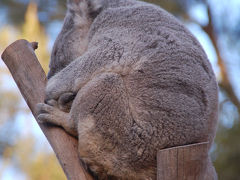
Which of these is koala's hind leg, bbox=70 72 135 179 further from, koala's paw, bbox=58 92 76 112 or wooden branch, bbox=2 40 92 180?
koala's paw, bbox=58 92 76 112

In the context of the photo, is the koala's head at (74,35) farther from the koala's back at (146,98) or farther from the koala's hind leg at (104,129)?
the koala's hind leg at (104,129)

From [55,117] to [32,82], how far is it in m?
0.36

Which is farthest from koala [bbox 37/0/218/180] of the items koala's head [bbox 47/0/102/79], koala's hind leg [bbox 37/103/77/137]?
koala's head [bbox 47/0/102/79]

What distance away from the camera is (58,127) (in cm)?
302

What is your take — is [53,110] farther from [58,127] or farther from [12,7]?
[12,7]

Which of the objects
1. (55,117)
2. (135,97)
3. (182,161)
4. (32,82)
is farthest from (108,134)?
(32,82)

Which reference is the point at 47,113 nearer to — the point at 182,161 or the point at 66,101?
the point at 66,101

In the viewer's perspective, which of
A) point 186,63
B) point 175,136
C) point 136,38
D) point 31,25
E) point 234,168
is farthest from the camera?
point 31,25

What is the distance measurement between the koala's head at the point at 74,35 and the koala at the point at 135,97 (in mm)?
350

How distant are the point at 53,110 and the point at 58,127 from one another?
15cm

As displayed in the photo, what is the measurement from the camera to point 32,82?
3.16 meters

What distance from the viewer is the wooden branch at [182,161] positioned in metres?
2.34

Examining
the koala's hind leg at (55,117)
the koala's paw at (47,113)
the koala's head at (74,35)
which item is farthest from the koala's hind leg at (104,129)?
the koala's head at (74,35)

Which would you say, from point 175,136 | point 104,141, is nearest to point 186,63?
point 175,136
